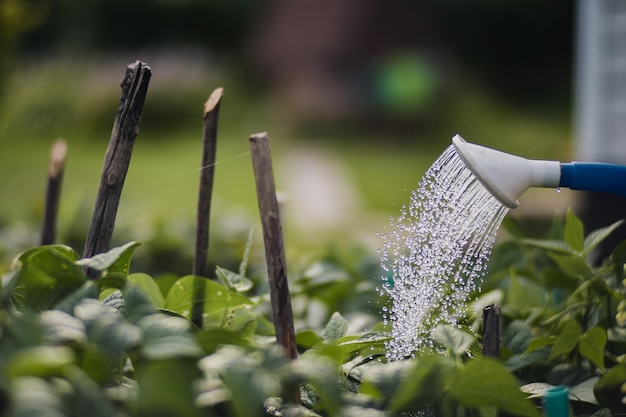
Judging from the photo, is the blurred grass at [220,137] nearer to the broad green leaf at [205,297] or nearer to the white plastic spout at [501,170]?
the broad green leaf at [205,297]

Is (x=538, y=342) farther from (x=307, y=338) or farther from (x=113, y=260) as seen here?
(x=113, y=260)

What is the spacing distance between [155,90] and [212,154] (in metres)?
8.81

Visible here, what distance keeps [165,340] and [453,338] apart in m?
0.33

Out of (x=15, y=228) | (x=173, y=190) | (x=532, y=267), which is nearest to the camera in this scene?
(x=532, y=267)

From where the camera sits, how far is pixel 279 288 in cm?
90

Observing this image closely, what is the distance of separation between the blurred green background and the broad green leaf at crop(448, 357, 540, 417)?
3648 mm

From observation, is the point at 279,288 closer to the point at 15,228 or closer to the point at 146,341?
the point at 146,341

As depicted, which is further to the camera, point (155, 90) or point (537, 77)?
point (537, 77)

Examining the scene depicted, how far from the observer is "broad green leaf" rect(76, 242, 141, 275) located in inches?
33.4

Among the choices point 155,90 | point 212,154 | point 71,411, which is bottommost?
point 71,411

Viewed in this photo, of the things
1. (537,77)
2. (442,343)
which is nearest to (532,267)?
(442,343)

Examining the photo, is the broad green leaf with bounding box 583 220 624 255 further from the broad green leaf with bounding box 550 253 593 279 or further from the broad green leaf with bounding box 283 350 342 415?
the broad green leaf with bounding box 283 350 342 415

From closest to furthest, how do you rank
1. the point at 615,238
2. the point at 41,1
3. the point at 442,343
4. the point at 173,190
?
the point at 442,343, the point at 615,238, the point at 173,190, the point at 41,1

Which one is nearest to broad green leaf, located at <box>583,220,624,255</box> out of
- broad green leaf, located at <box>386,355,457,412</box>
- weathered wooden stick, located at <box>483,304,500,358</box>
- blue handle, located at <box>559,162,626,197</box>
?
blue handle, located at <box>559,162,626,197</box>
